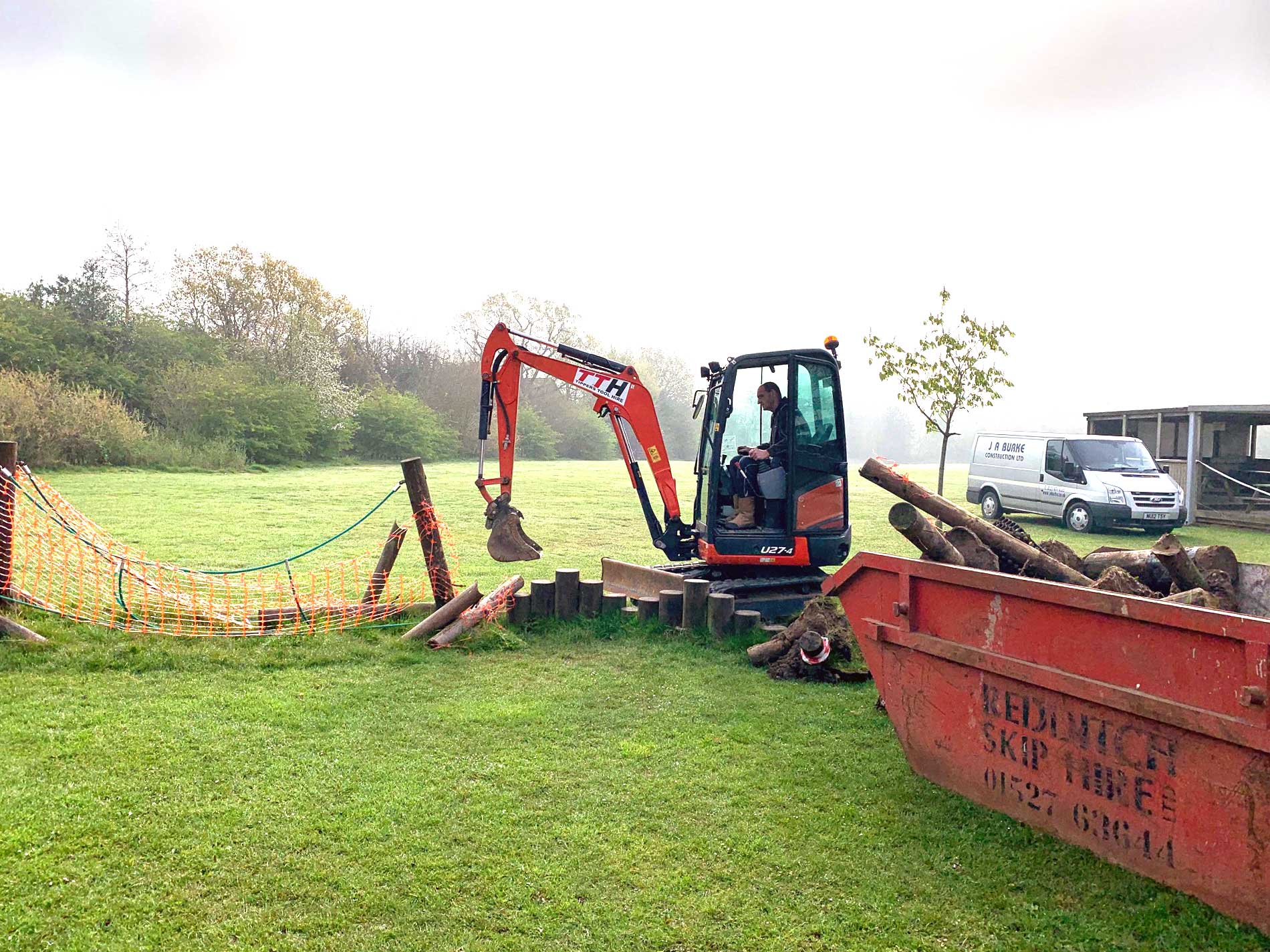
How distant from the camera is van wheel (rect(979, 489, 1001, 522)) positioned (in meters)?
21.1

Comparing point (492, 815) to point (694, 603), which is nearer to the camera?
point (492, 815)

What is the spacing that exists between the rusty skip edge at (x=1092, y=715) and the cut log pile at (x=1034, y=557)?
0.94 ft

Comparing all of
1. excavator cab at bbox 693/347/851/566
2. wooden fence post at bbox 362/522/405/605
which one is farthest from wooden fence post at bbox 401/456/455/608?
excavator cab at bbox 693/347/851/566

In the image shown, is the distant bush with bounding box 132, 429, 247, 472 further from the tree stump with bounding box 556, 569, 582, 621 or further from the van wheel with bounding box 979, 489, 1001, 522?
the tree stump with bounding box 556, 569, 582, 621

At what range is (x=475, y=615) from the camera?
305 inches

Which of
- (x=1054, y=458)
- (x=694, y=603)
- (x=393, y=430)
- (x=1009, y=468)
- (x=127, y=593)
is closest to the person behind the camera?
(x=694, y=603)

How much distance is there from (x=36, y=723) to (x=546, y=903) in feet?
13.1

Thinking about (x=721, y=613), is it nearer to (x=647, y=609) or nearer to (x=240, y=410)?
(x=647, y=609)

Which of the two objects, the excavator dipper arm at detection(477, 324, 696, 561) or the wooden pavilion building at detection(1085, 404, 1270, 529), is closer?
the excavator dipper arm at detection(477, 324, 696, 561)

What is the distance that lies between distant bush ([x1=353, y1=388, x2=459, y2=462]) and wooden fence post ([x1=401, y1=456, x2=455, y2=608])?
39.8 meters

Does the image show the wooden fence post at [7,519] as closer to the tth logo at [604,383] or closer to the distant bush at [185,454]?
the tth logo at [604,383]

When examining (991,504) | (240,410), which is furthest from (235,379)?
(991,504)

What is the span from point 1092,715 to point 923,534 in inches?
50.2

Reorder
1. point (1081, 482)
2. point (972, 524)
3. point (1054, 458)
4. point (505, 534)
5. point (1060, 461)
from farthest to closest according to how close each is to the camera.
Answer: point (1054, 458) → point (1060, 461) → point (1081, 482) → point (505, 534) → point (972, 524)
